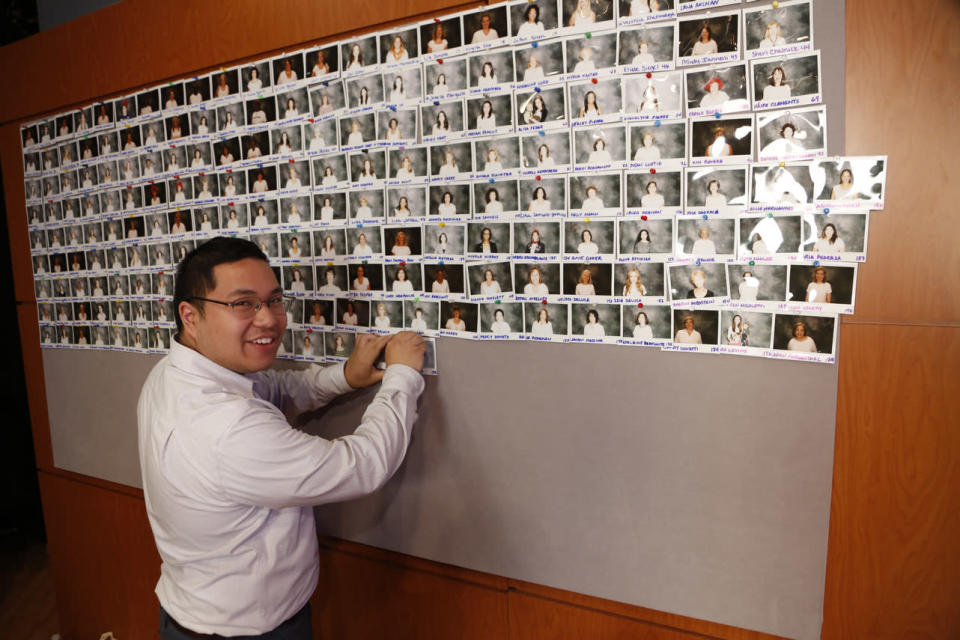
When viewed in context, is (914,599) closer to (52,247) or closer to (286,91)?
(286,91)

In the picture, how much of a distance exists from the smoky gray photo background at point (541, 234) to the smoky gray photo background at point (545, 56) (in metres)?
0.35

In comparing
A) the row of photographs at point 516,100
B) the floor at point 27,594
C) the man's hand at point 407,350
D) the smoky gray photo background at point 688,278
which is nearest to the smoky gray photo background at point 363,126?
the row of photographs at point 516,100

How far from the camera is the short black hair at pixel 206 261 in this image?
1.07 meters

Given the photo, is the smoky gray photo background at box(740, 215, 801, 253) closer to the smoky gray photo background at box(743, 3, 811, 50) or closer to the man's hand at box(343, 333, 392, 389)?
the smoky gray photo background at box(743, 3, 811, 50)

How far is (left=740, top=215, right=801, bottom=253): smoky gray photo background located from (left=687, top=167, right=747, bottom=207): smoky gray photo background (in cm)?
5

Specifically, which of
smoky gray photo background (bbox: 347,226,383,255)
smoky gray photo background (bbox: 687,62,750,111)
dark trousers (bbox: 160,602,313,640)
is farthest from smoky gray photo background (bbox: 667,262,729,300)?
dark trousers (bbox: 160,602,313,640)

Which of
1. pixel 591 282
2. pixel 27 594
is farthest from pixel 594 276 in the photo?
pixel 27 594

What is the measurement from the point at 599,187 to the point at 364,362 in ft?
2.51

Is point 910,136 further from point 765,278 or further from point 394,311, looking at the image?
point 394,311

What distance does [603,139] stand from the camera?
1099 mm

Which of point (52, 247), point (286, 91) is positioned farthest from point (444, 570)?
point (52, 247)

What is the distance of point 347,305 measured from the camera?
141 cm

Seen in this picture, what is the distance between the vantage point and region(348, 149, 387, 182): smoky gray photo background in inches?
51.7

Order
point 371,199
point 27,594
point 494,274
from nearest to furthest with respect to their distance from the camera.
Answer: point 494,274 → point 371,199 → point 27,594
